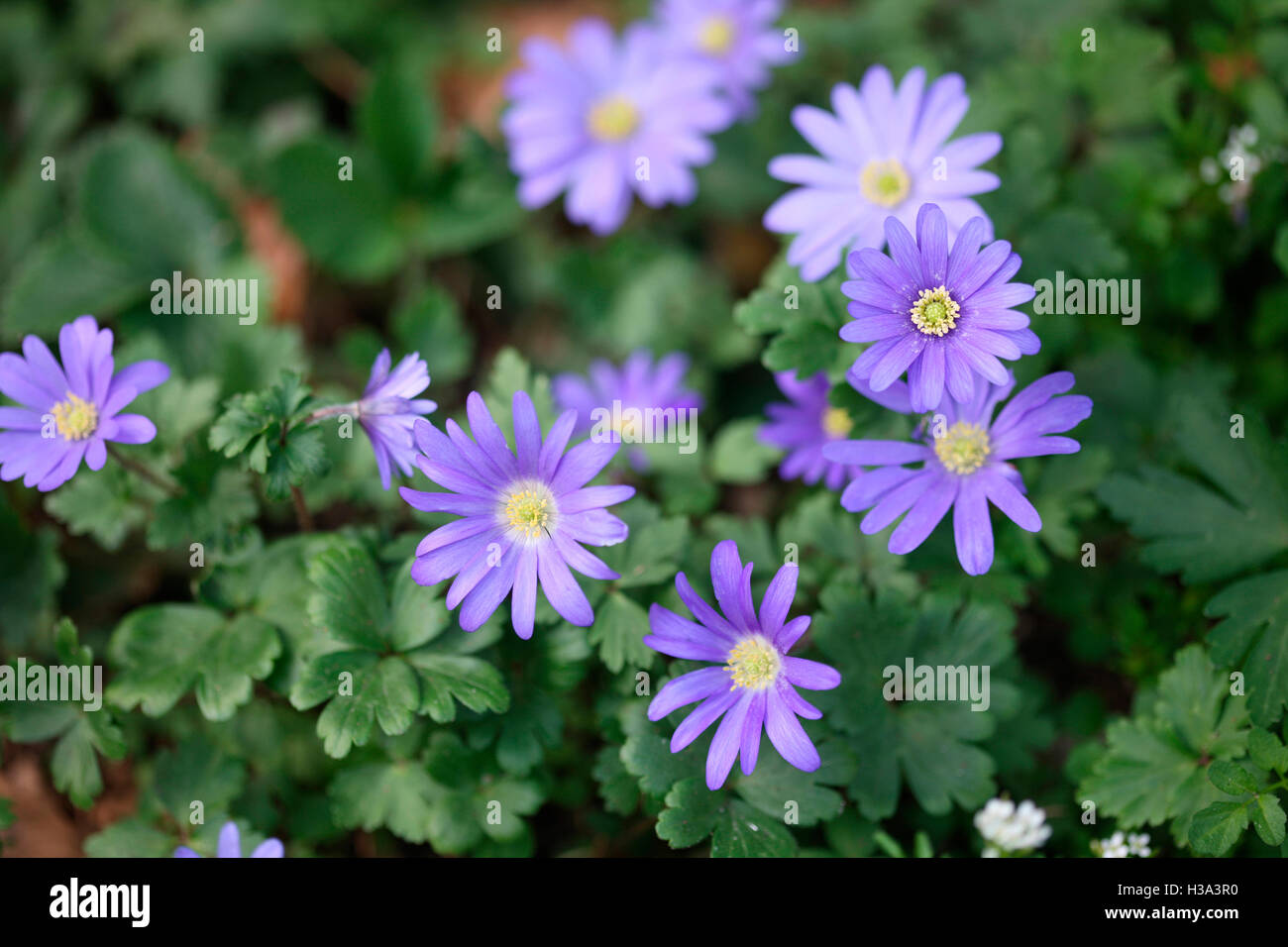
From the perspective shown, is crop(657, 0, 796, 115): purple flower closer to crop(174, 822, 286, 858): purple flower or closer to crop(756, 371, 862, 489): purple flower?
crop(756, 371, 862, 489): purple flower

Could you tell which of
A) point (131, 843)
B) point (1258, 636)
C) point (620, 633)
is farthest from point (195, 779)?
point (1258, 636)

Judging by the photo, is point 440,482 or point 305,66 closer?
point 440,482

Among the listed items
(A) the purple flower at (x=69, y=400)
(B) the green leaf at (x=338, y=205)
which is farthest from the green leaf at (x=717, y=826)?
(B) the green leaf at (x=338, y=205)

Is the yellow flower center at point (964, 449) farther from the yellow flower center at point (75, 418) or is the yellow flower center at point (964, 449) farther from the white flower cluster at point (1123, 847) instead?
the yellow flower center at point (75, 418)

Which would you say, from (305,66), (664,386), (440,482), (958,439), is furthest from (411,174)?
(958,439)

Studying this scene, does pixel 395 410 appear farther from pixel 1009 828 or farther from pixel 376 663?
pixel 1009 828
